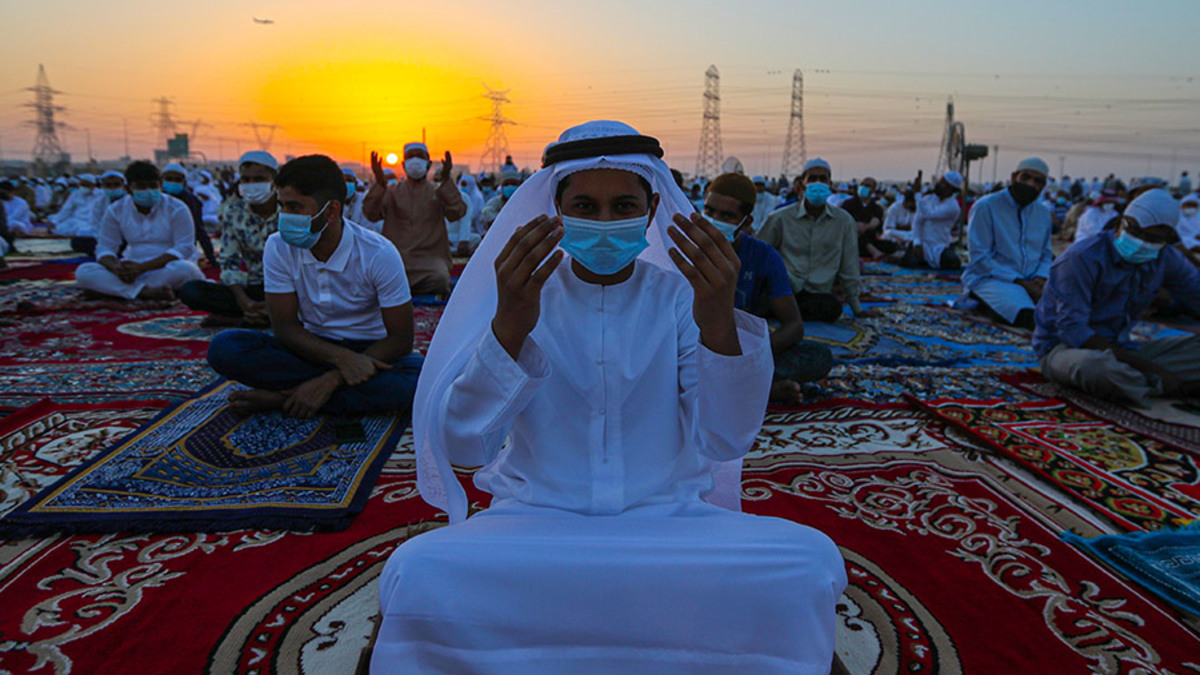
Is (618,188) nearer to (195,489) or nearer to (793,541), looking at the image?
(793,541)

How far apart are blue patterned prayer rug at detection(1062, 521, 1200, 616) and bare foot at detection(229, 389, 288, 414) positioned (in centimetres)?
355

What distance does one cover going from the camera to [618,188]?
5.58 ft

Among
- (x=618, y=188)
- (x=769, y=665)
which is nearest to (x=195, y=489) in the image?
(x=618, y=188)

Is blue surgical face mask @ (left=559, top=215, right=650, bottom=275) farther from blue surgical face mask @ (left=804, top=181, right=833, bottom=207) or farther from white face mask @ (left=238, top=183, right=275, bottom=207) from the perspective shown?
blue surgical face mask @ (left=804, top=181, right=833, bottom=207)

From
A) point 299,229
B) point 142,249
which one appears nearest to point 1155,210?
point 299,229

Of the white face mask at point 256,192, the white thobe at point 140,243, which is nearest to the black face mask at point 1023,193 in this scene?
the white face mask at point 256,192

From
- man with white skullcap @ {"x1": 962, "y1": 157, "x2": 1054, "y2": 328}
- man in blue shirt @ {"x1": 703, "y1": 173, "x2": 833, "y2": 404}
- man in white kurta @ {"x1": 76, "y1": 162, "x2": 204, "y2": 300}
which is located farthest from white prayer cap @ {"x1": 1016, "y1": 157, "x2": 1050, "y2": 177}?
man in white kurta @ {"x1": 76, "y1": 162, "x2": 204, "y2": 300}

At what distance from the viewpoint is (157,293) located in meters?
7.16

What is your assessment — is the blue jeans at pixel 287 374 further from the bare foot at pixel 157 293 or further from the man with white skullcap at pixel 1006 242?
the man with white skullcap at pixel 1006 242

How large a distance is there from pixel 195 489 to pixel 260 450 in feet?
1.49

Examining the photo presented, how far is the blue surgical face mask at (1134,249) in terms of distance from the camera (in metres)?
4.02

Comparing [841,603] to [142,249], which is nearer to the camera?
Answer: [841,603]

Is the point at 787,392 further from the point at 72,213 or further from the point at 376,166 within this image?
the point at 72,213

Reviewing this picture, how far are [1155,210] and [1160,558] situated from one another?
2.61m
